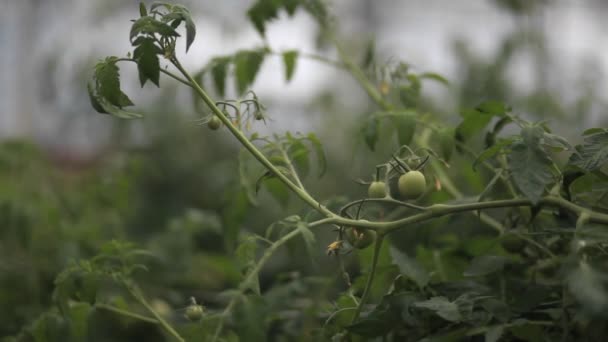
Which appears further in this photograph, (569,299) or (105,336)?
(105,336)

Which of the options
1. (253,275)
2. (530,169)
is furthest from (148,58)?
(530,169)

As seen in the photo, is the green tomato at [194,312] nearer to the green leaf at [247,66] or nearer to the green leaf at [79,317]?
the green leaf at [79,317]

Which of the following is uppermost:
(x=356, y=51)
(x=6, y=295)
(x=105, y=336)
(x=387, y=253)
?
(x=356, y=51)

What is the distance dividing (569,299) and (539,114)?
3.44 ft

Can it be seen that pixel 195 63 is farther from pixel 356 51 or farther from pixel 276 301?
pixel 276 301

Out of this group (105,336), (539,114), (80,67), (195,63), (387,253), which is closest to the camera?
(387,253)

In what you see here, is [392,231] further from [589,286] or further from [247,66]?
[247,66]

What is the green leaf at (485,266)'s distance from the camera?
479 mm

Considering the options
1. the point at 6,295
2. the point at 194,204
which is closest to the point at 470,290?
the point at 6,295

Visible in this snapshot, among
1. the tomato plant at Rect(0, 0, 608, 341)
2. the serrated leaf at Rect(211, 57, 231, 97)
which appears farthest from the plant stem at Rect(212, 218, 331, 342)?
the serrated leaf at Rect(211, 57, 231, 97)

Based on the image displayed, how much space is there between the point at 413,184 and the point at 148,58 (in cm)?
20

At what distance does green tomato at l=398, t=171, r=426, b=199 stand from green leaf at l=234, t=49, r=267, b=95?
325 mm

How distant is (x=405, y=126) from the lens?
0.58 meters

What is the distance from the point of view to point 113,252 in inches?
24.4
